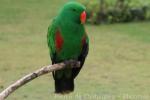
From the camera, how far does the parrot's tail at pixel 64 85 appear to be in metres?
2.89

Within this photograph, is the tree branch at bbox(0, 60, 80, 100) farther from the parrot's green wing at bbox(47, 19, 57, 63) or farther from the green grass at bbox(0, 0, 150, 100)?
the green grass at bbox(0, 0, 150, 100)

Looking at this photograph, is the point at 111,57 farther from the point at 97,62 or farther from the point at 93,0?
the point at 93,0

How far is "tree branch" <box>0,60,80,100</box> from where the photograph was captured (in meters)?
2.27

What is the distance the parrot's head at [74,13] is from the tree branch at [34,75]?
0.24m

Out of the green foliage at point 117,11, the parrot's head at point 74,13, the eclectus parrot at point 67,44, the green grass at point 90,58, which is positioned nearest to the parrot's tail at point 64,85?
the eclectus parrot at point 67,44

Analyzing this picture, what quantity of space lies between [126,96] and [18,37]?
366cm

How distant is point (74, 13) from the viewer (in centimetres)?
277

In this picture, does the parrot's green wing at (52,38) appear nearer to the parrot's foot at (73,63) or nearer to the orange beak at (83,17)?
the parrot's foot at (73,63)

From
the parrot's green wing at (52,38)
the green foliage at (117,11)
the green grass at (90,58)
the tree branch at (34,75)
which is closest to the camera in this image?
the tree branch at (34,75)

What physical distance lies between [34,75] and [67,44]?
63 centimetres

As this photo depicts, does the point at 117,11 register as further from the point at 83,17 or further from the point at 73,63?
the point at 83,17

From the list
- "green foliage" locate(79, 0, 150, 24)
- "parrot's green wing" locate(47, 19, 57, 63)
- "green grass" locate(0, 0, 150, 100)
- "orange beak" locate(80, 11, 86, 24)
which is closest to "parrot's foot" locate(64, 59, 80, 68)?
"parrot's green wing" locate(47, 19, 57, 63)

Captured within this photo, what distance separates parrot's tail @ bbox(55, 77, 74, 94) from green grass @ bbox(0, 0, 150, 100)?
239 cm

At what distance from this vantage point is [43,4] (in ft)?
40.3
